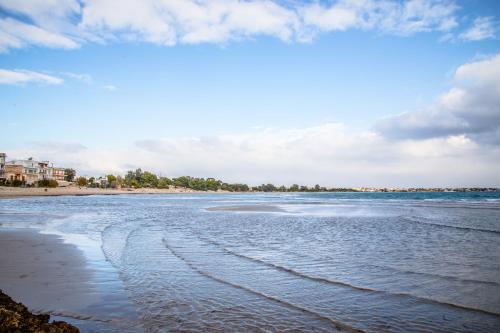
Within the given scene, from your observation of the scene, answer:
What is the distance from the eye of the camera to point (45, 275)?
866 centimetres

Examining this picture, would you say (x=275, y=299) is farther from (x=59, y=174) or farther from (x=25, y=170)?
(x=59, y=174)

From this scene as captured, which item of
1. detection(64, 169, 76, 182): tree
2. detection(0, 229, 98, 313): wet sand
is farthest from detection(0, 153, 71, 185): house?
detection(0, 229, 98, 313): wet sand

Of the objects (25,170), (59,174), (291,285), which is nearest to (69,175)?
(59,174)

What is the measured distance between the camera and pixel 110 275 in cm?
882

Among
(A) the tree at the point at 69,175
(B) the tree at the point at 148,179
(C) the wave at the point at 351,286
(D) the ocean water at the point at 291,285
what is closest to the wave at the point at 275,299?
(D) the ocean water at the point at 291,285

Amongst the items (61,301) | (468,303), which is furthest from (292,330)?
(61,301)

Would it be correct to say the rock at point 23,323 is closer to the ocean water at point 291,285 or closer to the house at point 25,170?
the ocean water at point 291,285

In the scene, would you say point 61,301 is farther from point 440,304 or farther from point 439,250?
point 439,250

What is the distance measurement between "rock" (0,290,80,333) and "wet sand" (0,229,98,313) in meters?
1.93

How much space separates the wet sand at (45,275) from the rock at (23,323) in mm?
1935

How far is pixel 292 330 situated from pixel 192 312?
1.89 metres

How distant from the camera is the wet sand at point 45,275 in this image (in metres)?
6.63

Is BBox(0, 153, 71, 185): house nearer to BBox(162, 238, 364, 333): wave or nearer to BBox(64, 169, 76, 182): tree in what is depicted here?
BBox(64, 169, 76, 182): tree

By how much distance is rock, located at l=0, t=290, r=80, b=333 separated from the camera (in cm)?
390
